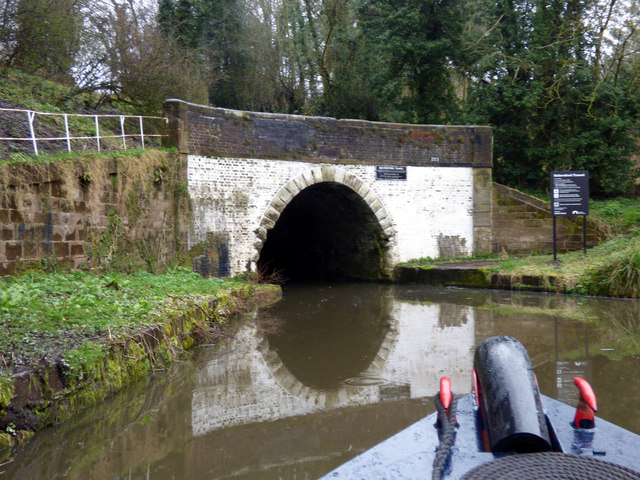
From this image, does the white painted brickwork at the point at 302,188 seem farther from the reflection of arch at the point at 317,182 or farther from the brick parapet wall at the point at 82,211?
the brick parapet wall at the point at 82,211

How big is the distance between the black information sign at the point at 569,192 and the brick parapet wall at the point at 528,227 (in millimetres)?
2166

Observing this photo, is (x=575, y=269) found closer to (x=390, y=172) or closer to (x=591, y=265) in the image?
(x=591, y=265)

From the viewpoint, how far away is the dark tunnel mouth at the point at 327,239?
50.5ft

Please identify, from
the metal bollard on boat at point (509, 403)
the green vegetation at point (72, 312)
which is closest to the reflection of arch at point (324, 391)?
the green vegetation at point (72, 312)

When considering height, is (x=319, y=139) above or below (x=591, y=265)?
above

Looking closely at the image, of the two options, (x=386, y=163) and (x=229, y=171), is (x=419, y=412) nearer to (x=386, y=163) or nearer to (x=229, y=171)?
(x=229, y=171)

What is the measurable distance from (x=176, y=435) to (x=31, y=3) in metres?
11.9

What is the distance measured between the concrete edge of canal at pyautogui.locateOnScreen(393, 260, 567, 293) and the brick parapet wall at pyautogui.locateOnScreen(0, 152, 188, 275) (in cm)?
628

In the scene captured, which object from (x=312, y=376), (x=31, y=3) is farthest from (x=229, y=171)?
(x=312, y=376)

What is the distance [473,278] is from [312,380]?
27.7ft

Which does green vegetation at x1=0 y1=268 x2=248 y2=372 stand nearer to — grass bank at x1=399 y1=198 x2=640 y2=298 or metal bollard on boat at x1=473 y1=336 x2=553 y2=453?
metal bollard on boat at x1=473 y1=336 x2=553 y2=453

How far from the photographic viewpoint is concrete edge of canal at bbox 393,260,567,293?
1148 cm

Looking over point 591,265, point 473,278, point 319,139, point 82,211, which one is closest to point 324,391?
point 82,211

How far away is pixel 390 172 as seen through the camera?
15.0 metres
